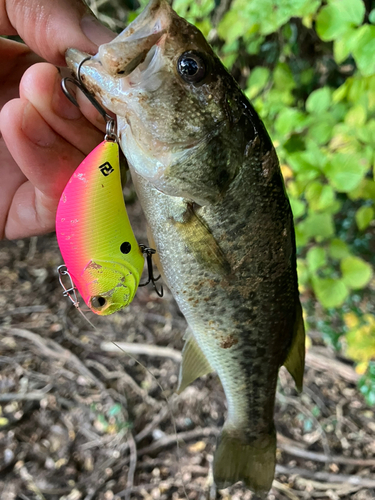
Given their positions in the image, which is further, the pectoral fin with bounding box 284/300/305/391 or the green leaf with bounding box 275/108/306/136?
the green leaf with bounding box 275/108/306/136

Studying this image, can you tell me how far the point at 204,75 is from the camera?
2.29 ft

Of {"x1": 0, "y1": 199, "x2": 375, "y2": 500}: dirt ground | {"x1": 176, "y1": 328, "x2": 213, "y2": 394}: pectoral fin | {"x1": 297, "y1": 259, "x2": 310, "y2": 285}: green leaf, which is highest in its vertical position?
{"x1": 176, "y1": 328, "x2": 213, "y2": 394}: pectoral fin

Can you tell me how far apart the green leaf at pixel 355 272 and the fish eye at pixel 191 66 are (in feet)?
3.80

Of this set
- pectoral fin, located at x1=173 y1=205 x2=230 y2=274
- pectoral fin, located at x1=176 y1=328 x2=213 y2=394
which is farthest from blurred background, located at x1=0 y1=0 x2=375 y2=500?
pectoral fin, located at x1=173 y1=205 x2=230 y2=274

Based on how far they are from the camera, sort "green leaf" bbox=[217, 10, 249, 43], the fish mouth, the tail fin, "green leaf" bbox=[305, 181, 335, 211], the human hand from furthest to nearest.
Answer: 1. "green leaf" bbox=[217, 10, 249, 43]
2. "green leaf" bbox=[305, 181, 335, 211]
3. the tail fin
4. the human hand
5. the fish mouth

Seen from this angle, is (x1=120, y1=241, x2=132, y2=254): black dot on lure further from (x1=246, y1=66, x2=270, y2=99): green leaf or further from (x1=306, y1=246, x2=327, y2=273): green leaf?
(x1=246, y1=66, x2=270, y2=99): green leaf

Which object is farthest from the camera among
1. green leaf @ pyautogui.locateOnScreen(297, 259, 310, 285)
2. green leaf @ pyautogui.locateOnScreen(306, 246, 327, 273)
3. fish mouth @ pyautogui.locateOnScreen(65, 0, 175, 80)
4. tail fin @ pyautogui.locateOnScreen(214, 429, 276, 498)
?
green leaf @ pyautogui.locateOnScreen(297, 259, 310, 285)

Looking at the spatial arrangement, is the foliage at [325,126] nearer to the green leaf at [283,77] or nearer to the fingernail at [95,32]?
the green leaf at [283,77]

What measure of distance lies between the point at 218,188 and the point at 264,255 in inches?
8.4

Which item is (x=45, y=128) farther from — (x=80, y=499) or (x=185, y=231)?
(x=80, y=499)

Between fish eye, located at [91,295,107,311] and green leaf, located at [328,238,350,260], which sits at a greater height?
fish eye, located at [91,295,107,311]

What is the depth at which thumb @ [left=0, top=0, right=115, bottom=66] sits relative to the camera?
31.3 inches

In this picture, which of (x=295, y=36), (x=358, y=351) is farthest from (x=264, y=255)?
(x=295, y=36)

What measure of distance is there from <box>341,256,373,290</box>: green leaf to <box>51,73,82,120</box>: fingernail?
4.11ft
